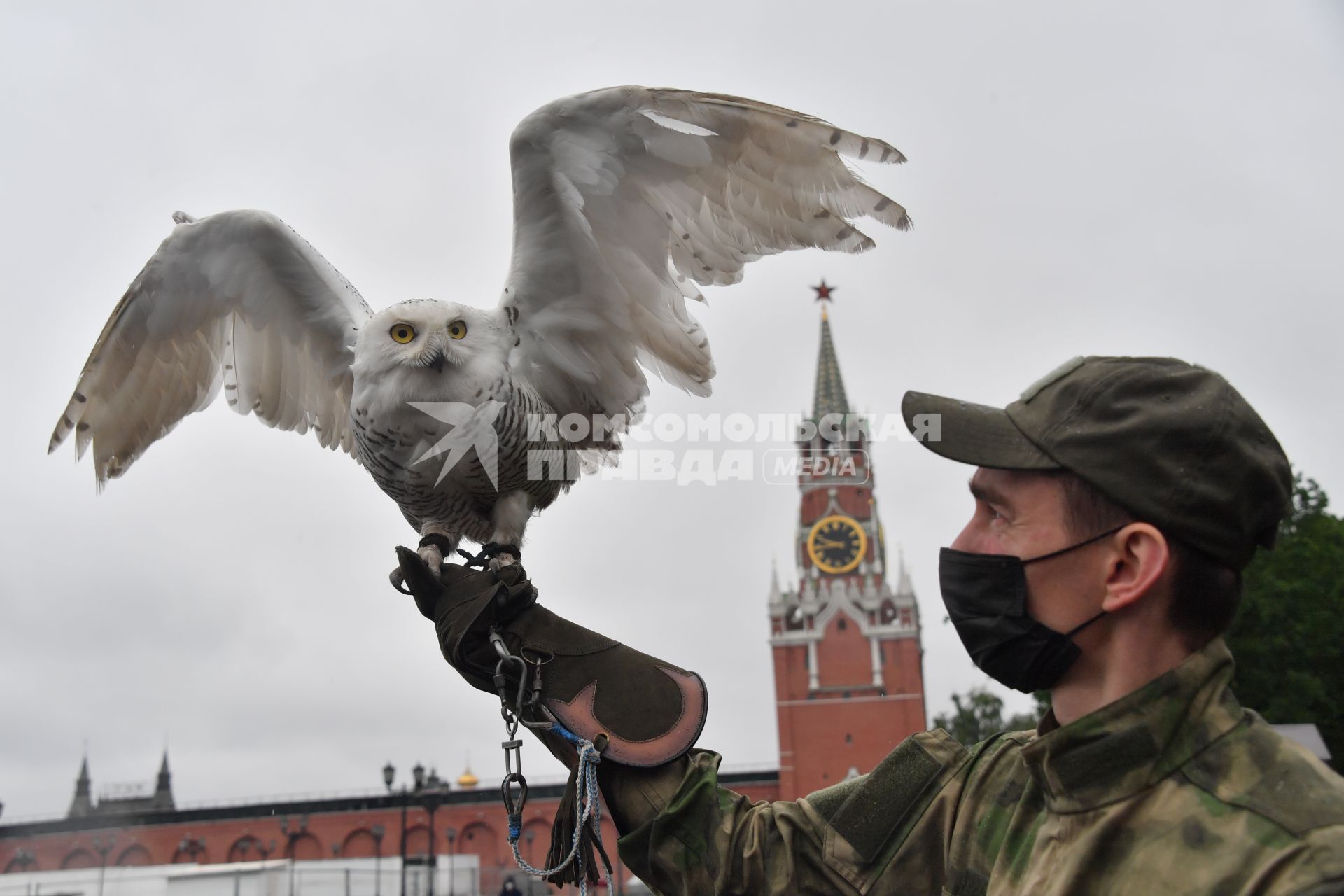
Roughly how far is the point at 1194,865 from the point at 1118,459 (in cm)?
52

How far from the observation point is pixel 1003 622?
1.58 meters

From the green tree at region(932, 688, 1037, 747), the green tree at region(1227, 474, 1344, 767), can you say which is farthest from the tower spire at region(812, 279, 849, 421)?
the green tree at region(1227, 474, 1344, 767)

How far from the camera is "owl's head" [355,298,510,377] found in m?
2.75

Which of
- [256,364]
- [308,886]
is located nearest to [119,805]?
[308,886]

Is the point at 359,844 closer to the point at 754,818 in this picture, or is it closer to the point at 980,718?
the point at 980,718

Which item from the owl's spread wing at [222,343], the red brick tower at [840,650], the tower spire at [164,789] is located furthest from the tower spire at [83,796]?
the owl's spread wing at [222,343]

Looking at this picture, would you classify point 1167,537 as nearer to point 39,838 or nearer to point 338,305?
point 338,305

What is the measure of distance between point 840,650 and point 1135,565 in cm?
5012

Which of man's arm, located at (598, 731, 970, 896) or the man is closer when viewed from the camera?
the man

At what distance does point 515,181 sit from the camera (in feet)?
9.87

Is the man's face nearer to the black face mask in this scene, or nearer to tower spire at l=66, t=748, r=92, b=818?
the black face mask

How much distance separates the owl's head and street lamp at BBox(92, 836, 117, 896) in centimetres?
1713

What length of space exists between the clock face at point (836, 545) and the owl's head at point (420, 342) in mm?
49324

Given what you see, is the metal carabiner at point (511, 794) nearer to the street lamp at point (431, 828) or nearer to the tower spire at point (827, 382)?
the street lamp at point (431, 828)
